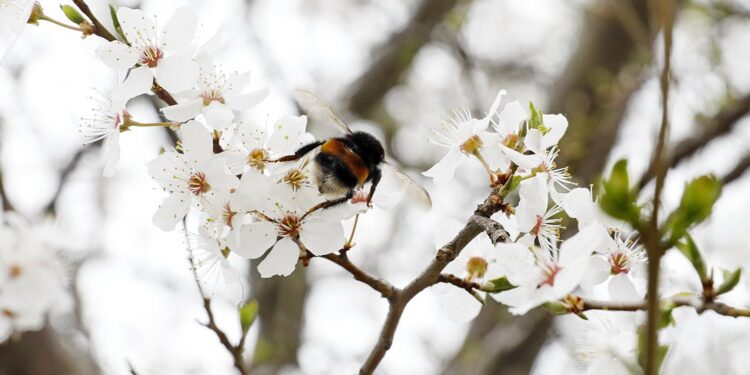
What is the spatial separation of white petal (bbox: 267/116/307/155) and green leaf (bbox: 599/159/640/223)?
2.15ft

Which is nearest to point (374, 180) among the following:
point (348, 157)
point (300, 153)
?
point (348, 157)

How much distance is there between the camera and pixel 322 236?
116 cm

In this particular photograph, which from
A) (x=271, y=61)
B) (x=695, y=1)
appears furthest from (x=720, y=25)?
(x=271, y=61)

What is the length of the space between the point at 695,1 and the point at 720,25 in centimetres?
18

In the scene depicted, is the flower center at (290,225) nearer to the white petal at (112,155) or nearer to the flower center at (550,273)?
the white petal at (112,155)

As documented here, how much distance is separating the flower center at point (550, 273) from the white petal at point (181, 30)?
2.30 ft

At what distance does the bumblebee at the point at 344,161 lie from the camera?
1.28m

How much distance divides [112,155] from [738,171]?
2.36 m

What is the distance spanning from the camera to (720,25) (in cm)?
356

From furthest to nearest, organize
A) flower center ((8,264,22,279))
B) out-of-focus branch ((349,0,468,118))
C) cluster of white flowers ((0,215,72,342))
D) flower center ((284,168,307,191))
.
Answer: out-of-focus branch ((349,0,468,118)) → flower center ((8,264,22,279)) → cluster of white flowers ((0,215,72,342)) → flower center ((284,168,307,191))

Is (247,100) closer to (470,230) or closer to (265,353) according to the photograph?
(470,230)

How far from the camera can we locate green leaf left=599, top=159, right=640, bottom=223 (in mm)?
716

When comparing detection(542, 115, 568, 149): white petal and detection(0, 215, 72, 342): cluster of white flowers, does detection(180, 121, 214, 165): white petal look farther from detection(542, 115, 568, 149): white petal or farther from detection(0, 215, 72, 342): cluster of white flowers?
detection(0, 215, 72, 342): cluster of white flowers

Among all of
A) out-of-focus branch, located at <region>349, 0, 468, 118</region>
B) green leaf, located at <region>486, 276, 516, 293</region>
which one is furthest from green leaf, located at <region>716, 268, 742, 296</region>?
out-of-focus branch, located at <region>349, 0, 468, 118</region>
